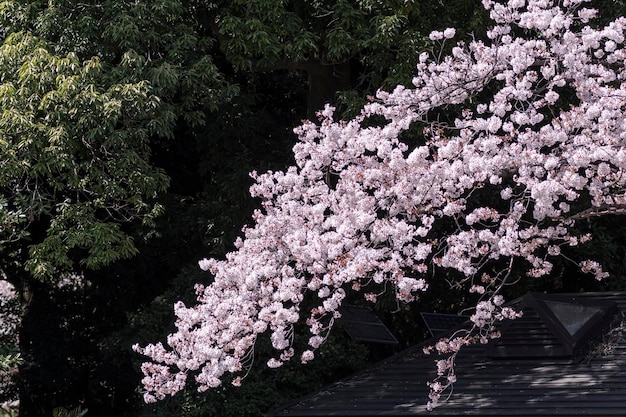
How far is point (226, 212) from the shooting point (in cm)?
1385

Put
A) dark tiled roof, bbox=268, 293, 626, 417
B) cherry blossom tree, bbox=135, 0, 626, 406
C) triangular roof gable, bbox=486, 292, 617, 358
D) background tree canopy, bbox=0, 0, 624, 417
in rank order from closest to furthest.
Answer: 1. cherry blossom tree, bbox=135, 0, 626, 406
2. dark tiled roof, bbox=268, 293, 626, 417
3. triangular roof gable, bbox=486, 292, 617, 358
4. background tree canopy, bbox=0, 0, 624, 417

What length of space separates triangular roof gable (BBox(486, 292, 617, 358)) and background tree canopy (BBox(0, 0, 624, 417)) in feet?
7.26

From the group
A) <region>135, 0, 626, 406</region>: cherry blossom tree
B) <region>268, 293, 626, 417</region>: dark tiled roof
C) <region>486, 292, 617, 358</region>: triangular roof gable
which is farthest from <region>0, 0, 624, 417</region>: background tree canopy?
<region>135, 0, 626, 406</region>: cherry blossom tree

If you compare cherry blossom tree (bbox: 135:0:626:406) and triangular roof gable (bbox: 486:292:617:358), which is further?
triangular roof gable (bbox: 486:292:617:358)

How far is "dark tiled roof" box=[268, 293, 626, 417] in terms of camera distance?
344 inches

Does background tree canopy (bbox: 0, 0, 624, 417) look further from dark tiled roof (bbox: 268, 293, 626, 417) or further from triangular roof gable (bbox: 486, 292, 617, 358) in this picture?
triangular roof gable (bbox: 486, 292, 617, 358)

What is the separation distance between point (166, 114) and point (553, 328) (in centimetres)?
455

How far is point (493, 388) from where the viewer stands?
947cm

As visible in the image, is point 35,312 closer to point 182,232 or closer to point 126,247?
point 182,232

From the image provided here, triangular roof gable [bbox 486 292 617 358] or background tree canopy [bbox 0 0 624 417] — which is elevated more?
background tree canopy [bbox 0 0 624 417]

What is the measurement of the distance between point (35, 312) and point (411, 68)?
7633 millimetres

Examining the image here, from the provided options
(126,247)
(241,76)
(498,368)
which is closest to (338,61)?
(241,76)

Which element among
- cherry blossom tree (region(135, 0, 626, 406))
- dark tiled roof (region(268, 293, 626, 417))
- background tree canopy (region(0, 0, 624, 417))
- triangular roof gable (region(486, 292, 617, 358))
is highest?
background tree canopy (region(0, 0, 624, 417))

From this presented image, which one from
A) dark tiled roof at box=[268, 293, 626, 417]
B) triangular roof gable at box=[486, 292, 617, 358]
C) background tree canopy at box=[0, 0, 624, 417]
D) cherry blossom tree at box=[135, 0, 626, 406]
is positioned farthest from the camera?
background tree canopy at box=[0, 0, 624, 417]
